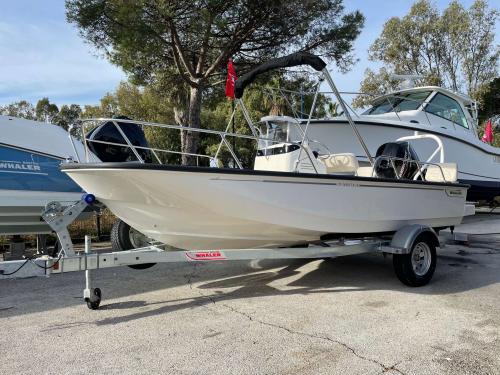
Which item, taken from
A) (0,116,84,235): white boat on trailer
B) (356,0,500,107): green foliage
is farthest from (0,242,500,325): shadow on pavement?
(356,0,500,107): green foliage

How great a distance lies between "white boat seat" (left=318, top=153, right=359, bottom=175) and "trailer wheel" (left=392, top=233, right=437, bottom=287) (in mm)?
1349

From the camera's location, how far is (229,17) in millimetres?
12000

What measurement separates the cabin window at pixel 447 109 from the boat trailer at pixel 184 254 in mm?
6561

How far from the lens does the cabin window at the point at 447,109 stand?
441 inches

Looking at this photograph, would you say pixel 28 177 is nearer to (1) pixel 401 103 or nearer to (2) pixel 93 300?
(2) pixel 93 300

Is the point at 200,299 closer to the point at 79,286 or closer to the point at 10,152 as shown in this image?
the point at 79,286

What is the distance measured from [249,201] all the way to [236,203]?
5.1 inches

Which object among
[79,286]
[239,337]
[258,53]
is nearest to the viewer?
[239,337]

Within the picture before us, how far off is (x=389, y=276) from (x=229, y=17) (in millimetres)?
8650

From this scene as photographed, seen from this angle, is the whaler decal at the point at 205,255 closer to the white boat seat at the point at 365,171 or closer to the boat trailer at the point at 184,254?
the boat trailer at the point at 184,254

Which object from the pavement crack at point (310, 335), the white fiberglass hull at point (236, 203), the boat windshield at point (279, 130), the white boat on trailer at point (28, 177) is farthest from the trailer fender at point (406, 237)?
the white boat on trailer at point (28, 177)

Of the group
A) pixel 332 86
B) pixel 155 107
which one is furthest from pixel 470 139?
pixel 155 107

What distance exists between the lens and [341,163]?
20.6 feet

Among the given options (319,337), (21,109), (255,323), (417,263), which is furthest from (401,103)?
(21,109)
